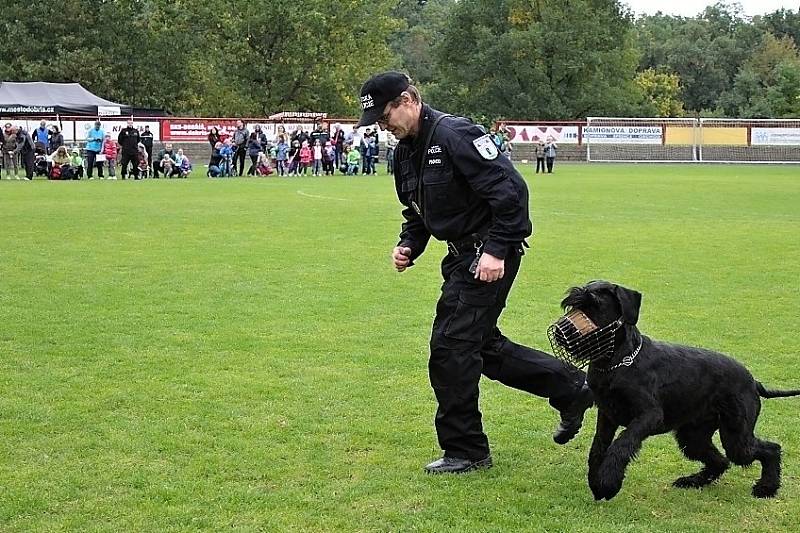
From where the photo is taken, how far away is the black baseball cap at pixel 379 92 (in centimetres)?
510

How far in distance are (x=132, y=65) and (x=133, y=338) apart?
58.3 m

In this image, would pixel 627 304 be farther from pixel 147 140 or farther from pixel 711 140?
pixel 711 140

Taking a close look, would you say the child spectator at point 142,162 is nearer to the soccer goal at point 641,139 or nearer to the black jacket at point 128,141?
the black jacket at point 128,141

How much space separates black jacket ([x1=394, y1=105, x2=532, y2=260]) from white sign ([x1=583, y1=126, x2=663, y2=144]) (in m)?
43.5

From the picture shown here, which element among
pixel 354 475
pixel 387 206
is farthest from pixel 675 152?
pixel 354 475

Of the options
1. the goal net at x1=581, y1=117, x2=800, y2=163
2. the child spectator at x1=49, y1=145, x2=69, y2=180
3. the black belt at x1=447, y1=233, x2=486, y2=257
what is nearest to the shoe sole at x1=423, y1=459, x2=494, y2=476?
the black belt at x1=447, y1=233, x2=486, y2=257

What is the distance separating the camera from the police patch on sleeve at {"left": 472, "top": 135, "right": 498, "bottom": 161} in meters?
5.08

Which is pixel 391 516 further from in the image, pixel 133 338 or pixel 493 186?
pixel 133 338

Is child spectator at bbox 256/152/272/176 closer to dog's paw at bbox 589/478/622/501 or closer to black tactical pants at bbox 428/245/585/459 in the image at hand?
black tactical pants at bbox 428/245/585/459

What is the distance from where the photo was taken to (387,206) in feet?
74.1

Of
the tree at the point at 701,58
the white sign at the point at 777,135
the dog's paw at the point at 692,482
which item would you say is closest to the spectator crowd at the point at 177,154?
the white sign at the point at 777,135

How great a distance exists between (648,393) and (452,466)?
1.13 meters

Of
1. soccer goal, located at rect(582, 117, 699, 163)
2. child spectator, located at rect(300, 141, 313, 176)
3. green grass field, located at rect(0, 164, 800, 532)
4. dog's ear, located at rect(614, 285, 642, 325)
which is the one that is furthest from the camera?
soccer goal, located at rect(582, 117, 699, 163)

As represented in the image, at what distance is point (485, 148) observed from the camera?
16.8 feet
